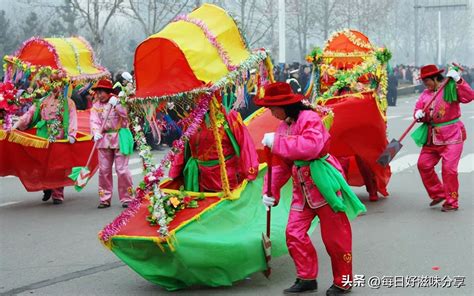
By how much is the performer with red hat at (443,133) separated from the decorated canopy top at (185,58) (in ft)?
10.9

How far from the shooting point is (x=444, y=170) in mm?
9812

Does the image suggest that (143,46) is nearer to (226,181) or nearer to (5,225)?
(226,181)

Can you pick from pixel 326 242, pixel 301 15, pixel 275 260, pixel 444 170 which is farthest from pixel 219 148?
pixel 301 15

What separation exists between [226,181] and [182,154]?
77cm

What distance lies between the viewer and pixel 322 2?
137ft

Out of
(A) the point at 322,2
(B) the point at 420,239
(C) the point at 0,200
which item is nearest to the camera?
(B) the point at 420,239

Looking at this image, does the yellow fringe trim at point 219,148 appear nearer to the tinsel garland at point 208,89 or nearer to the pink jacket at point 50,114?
the tinsel garland at point 208,89

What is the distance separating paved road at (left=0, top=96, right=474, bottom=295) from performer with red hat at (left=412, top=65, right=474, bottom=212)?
11.1 inches

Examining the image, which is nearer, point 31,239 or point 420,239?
point 420,239

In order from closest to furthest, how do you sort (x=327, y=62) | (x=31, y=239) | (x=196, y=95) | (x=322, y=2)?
(x=196, y=95) → (x=31, y=239) → (x=327, y=62) → (x=322, y=2)

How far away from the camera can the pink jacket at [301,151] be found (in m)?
6.08

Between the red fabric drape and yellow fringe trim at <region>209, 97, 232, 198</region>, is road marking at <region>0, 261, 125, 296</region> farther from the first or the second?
the red fabric drape

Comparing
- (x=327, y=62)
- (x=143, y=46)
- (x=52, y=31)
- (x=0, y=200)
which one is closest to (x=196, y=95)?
(x=143, y=46)

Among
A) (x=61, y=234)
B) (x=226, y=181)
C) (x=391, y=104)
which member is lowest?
(x=391, y=104)
